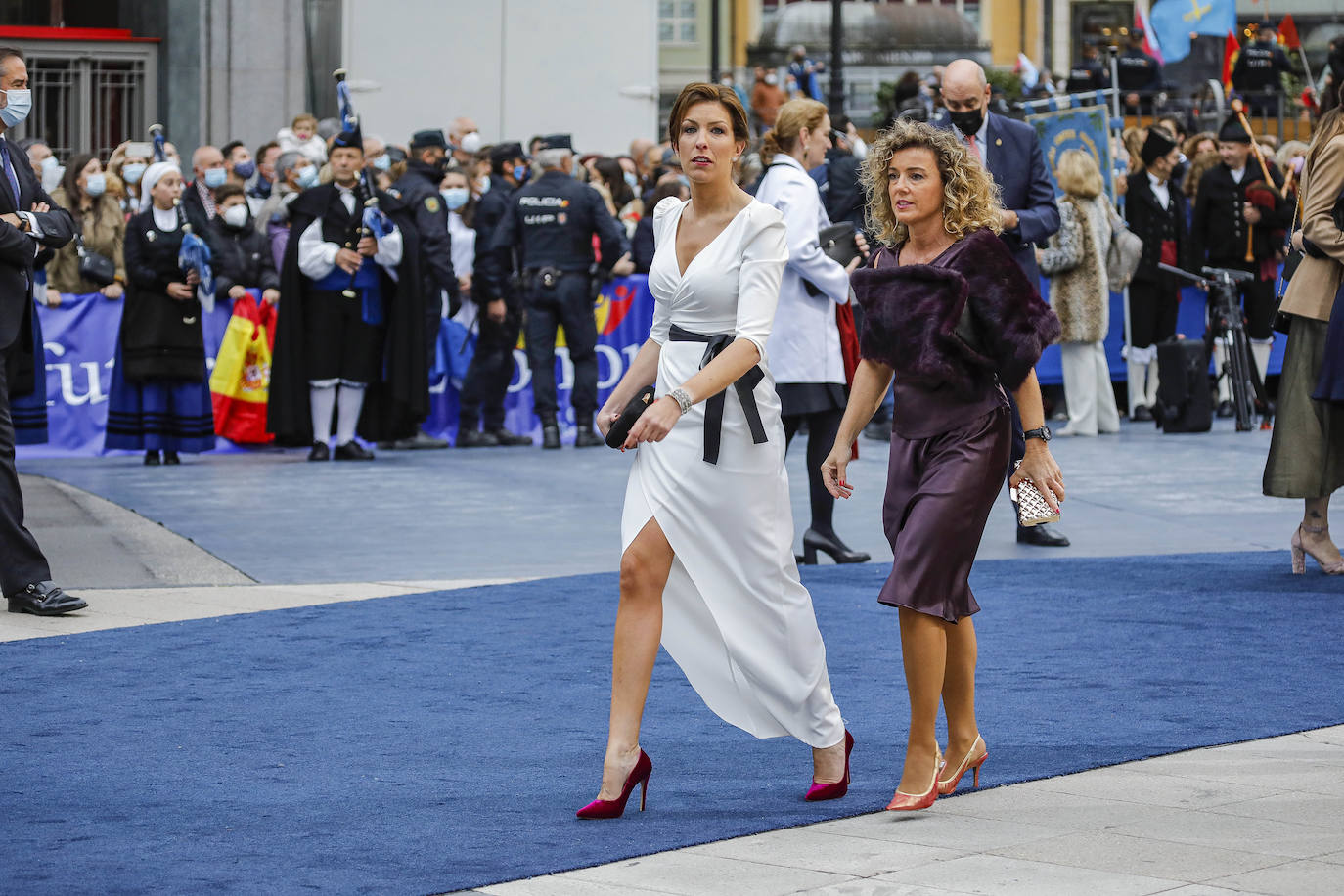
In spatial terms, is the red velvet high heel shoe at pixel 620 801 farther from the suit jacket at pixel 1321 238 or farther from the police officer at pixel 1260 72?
the police officer at pixel 1260 72

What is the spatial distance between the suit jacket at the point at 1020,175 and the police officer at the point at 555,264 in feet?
20.5

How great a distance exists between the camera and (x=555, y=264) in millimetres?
15688

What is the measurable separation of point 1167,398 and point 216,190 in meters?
7.11

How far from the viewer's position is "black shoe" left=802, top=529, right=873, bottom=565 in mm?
9930

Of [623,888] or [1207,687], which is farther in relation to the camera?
[1207,687]

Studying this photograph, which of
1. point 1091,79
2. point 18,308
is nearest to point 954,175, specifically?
point 18,308

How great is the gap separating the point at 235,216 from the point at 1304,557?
8.44 m

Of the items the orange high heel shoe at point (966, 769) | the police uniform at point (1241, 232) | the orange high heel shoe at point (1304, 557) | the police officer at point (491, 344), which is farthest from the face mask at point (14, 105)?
the police uniform at point (1241, 232)

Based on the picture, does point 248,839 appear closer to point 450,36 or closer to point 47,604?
point 47,604

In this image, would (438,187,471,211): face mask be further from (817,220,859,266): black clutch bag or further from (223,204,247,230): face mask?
(817,220,859,266): black clutch bag

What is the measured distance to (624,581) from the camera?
5.46 meters

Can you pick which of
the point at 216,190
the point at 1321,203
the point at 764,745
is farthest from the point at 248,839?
the point at 216,190

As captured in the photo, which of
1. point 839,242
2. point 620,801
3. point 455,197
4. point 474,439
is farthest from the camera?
point 455,197

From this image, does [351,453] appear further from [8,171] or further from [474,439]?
[8,171]
